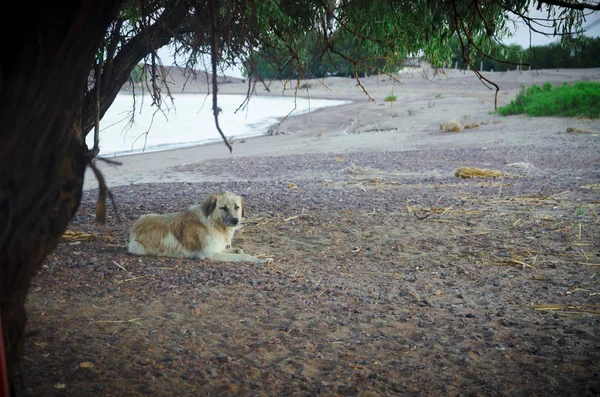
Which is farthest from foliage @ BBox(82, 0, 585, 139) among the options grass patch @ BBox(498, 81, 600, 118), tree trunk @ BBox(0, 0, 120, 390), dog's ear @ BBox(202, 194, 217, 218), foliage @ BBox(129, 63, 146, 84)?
grass patch @ BBox(498, 81, 600, 118)

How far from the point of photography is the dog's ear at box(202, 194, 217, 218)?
24.0 ft

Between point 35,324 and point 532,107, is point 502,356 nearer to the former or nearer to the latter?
point 35,324

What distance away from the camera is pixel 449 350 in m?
4.52

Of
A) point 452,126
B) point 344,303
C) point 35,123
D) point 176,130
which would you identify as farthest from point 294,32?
point 176,130

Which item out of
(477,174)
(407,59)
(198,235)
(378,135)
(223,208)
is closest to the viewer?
(198,235)

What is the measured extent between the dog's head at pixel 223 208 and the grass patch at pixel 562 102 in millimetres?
18711

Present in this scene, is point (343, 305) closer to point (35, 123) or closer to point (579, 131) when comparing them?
point (35, 123)

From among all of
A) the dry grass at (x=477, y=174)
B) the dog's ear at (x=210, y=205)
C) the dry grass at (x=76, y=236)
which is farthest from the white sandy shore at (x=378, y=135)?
the dry grass at (x=76, y=236)

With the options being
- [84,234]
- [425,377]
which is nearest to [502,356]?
[425,377]

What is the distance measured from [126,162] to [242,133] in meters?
11.5

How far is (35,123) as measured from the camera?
2.84 m

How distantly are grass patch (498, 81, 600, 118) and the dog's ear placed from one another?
18856 millimetres

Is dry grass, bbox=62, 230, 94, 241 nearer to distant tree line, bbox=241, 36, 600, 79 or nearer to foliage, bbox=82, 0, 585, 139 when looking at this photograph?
foliage, bbox=82, 0, 585, 139

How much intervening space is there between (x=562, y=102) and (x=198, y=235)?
69.4ft
